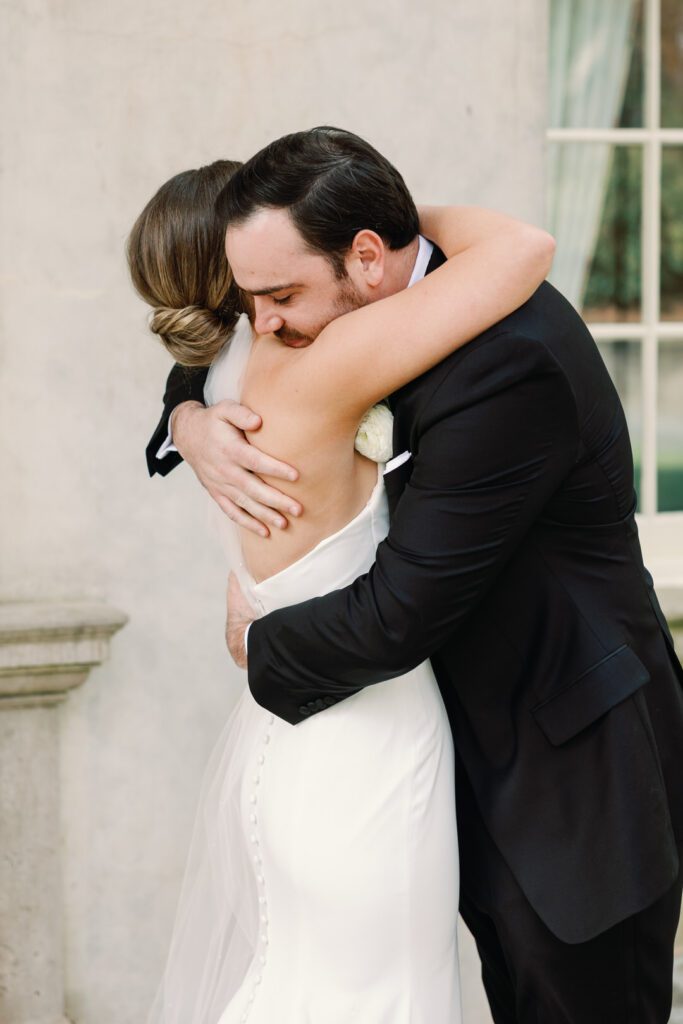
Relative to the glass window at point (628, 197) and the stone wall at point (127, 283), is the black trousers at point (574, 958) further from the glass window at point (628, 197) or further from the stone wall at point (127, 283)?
the glass window at point (628, 197)

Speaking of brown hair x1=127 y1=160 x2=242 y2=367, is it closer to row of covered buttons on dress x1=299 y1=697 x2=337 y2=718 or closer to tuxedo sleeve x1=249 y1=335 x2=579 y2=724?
tuxedo sleeve x1=249 y1=335 x2=579 y2=724

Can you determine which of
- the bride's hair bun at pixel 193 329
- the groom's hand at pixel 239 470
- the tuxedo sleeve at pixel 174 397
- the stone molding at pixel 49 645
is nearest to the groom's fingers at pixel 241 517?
the groom's hand at pixel 239 470

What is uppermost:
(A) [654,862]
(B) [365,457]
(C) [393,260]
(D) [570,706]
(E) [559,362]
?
(C) [393,260]

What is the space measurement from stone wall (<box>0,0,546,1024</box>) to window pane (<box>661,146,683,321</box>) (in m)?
0.99

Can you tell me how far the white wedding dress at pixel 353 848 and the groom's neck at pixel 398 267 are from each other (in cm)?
28

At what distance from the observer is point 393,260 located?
1.83 meters

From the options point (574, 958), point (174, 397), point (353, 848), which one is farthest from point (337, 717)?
point (174, 397)

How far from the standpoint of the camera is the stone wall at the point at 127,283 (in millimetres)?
2855

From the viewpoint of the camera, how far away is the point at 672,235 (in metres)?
3.98

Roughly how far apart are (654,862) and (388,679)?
501 millimetres

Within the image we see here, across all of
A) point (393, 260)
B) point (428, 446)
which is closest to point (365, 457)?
point (428, 446)

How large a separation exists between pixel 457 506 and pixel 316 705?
16.0 inches

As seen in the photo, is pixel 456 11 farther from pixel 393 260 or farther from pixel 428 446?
pixel 428 446

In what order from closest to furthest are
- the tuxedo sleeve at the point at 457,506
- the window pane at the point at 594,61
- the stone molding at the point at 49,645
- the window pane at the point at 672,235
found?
the tuxedo sleeve at the point at 457,506, the stone molding at the point at 49,645, the window pane at the point at 594,61, the window pane at the point at 672,235
